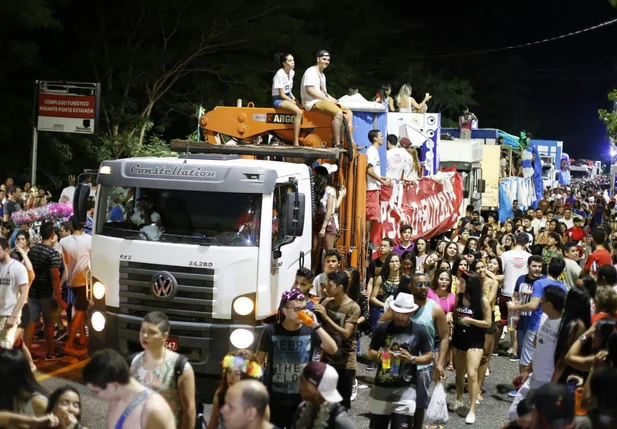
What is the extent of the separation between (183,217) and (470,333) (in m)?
3.21

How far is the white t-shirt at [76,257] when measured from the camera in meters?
12.3

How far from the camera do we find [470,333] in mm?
10367

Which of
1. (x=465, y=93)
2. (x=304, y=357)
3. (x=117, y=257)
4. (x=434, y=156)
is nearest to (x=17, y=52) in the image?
(x=434, y=156)

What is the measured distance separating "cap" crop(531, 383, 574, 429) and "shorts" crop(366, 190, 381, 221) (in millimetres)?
8992

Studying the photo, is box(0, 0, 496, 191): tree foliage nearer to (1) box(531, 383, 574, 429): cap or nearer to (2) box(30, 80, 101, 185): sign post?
(2) box(30, 80, 101, 185): sign post

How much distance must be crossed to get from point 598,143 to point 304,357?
342 feet

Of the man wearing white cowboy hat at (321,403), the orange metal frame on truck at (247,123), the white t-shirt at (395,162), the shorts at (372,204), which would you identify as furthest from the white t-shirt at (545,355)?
the white t-shirt at (395,162)

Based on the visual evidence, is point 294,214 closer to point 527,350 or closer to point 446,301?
point 446,301

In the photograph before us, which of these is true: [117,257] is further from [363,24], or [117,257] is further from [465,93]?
[465,93]

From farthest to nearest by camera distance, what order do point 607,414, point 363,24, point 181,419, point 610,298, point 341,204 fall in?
point 363,24 → point 341,204 → point 610,298 → point 181,419 → point 607,414

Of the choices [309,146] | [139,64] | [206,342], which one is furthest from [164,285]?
[139,64]

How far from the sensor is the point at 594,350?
7621 mm

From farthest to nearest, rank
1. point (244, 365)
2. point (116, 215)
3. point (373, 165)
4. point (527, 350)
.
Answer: point (373, 165) < point (527, 350) < point (116, 215) < point (244, 365)

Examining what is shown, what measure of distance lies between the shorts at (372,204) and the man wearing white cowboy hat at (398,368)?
6.57 metres
